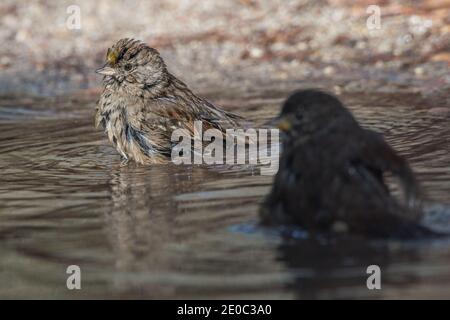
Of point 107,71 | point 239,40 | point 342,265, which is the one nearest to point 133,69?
point 107,71

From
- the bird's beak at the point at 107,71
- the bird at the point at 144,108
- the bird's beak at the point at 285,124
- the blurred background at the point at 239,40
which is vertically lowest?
the bird's beak at the point at 285,124

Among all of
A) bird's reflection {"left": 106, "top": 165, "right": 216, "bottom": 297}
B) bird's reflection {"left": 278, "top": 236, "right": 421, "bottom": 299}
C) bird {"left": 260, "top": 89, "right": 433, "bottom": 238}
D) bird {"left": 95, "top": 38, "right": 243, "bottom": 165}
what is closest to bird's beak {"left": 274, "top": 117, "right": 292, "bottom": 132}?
bird {"left": 260, "top": 89, "right": 433, "bottom": 238}

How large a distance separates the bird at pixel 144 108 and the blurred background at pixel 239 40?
2.54m

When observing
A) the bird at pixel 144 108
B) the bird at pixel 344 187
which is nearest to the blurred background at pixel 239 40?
the bird at pixel 144 108

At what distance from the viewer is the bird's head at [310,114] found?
5871 millimetres

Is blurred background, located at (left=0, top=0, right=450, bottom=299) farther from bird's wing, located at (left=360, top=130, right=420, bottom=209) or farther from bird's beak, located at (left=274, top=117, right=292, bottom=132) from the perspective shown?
bird's beak, located at (left=274, top=117, right=292, bottom=132)

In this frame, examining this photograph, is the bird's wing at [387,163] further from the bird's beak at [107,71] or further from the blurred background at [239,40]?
the blurred background at [239,40]

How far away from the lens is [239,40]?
42.6ft

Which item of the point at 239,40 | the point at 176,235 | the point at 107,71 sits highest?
the point at 239,40

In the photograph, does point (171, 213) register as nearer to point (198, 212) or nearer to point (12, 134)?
point (198, 212)

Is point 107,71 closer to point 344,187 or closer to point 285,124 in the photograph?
point 285,124

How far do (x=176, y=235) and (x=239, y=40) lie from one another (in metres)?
7.17

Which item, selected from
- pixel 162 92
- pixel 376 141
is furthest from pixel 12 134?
pixel 376 141

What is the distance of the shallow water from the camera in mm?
5137
